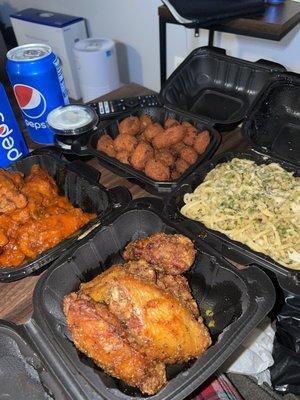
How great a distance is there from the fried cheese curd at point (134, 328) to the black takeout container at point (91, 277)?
1.5 inches

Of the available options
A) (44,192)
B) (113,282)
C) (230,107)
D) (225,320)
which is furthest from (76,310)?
(230,107)

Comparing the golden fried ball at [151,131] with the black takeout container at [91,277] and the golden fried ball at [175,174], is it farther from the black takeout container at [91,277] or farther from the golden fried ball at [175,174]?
the black takeout container at [91,277]

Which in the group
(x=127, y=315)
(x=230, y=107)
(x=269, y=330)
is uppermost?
(x=127, y=315)

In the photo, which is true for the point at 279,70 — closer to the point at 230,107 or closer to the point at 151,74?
the point at 230,107

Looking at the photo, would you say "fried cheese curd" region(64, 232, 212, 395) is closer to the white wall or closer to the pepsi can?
the pepsi can

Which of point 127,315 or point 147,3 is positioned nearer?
point 127,315

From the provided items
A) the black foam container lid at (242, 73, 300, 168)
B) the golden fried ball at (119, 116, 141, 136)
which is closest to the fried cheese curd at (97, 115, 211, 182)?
the golden fried ball at (119, 116, 141, 136)

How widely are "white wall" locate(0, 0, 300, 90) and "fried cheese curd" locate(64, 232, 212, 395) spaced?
193 cm

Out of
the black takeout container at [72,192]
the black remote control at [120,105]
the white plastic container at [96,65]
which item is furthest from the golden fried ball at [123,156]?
the white plastic container at [96,65]

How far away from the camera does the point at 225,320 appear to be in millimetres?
1010

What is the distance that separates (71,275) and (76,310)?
20cm

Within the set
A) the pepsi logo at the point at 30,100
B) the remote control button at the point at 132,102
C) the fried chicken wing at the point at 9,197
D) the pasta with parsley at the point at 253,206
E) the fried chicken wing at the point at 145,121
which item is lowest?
the pasta with parsley at the point at 253,206

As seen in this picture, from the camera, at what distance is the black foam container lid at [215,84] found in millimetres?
1776

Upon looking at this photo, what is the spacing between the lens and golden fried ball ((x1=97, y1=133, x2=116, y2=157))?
150 cm
